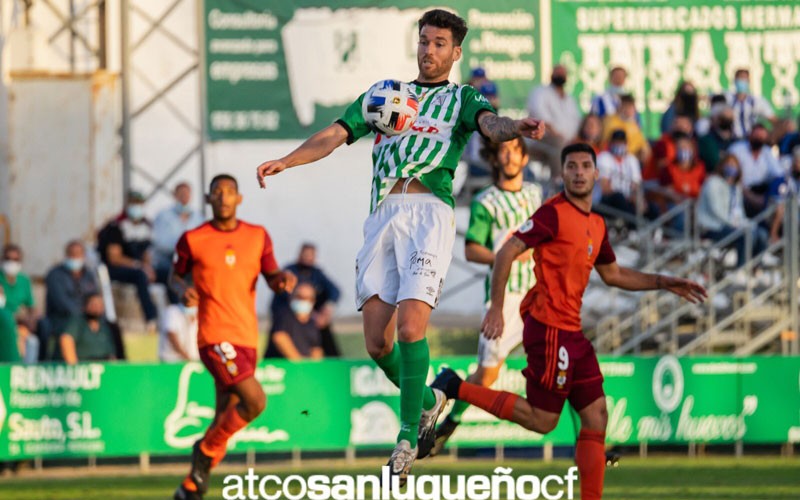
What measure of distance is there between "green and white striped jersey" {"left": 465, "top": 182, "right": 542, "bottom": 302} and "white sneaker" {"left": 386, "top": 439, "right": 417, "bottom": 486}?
3273 millimetres

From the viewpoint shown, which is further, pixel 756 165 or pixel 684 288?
pixel 756 165

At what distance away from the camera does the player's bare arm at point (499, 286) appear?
1046 centimetres

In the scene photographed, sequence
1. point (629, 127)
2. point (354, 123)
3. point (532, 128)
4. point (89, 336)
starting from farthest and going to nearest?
point (629, 127) < point (89, 336) < point (354, 123) < point (532, 128)

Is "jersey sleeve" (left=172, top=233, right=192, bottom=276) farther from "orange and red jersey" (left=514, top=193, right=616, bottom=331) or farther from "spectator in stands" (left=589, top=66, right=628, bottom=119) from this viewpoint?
"spectator in stands" (left=589, top=66, right=628, bottom=119)

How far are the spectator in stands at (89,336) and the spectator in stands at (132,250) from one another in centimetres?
160

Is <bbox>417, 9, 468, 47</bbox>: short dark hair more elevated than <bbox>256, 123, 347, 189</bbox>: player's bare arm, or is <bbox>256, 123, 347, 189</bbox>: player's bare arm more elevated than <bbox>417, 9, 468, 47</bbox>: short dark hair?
<bbox>417, 9, 468, 47</bbox>: short dark hair

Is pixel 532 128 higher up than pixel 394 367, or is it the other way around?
pixel 532 128

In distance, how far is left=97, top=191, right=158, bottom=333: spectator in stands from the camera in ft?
65.8

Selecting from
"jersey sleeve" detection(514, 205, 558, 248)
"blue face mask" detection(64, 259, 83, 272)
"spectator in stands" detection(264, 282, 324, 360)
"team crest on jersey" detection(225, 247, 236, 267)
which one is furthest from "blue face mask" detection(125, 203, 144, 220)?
"jersey sleeve" detection(514, 205, 558, 248)

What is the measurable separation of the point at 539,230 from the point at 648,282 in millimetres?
952

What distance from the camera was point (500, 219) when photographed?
1331 centimetres

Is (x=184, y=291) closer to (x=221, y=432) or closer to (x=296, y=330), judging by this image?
(x=221, y=432)

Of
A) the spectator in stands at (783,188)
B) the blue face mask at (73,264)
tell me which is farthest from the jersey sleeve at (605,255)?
the blue face mask at (73,264)

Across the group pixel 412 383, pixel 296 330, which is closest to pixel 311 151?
pixel 412 383
